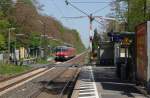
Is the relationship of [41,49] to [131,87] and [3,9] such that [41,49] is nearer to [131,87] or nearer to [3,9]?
[3,9]

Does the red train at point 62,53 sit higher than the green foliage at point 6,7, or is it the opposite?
the green foliage at point 6,7

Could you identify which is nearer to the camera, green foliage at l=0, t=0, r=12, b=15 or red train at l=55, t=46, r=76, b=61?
green foliage at l=0, t=0, r=12, b=15

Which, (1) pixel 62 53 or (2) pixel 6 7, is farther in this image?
(1) pixel 62 53

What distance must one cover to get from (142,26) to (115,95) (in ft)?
12.5

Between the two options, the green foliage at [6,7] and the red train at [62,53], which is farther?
the red train at [62,53]

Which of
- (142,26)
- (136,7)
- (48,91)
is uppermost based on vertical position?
(136,7)

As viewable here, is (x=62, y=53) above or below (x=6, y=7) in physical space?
below

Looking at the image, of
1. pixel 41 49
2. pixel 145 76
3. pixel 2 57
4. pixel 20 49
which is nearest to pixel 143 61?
pixel 145 76

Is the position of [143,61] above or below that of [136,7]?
below

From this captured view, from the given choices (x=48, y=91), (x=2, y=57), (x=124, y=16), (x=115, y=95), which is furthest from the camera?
(x=2, y=57)

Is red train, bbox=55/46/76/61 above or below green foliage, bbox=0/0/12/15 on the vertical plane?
below

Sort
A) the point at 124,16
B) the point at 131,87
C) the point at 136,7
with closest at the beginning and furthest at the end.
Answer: the point at 131,87 → the point at 136,7 → the point at 124,16

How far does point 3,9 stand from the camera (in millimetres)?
98188

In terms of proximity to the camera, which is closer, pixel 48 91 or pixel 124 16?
pixel 48 91
